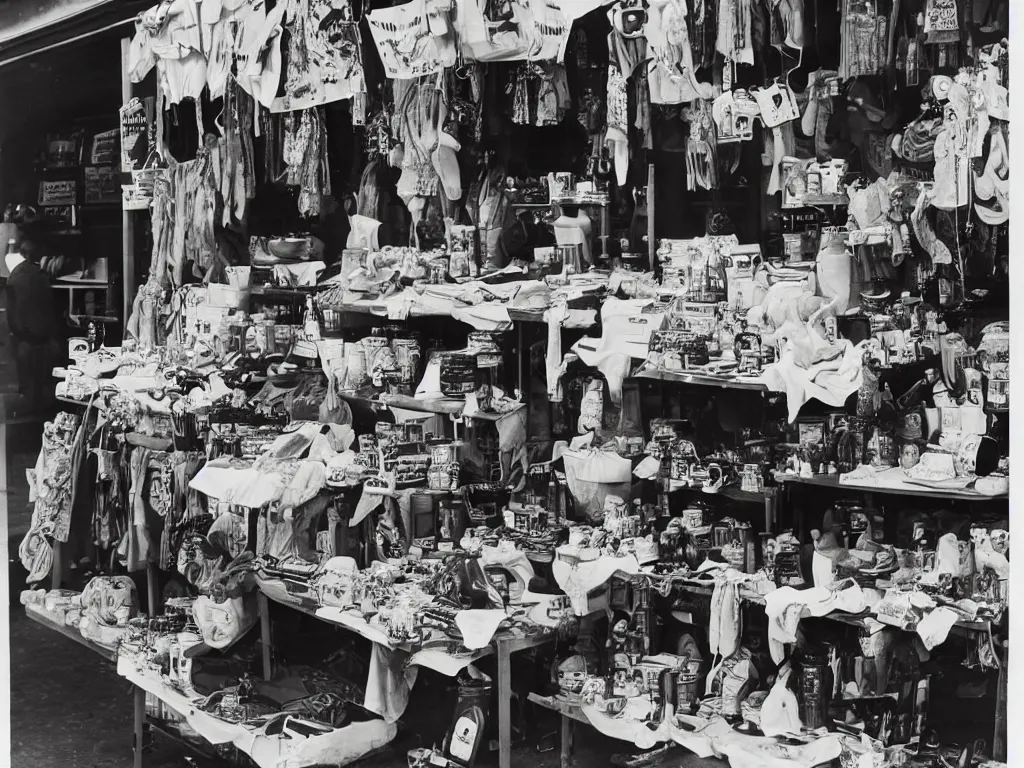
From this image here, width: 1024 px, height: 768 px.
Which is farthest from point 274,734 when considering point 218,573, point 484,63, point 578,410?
point 484,63

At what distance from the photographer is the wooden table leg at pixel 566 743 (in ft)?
11.4

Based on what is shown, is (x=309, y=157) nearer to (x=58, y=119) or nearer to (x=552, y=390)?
(x=58, y=119)

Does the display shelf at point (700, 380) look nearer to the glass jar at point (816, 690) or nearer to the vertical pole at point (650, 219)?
the vertical pole at point (650, 219)

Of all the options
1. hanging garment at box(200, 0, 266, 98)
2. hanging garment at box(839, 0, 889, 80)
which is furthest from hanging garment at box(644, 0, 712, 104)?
hanging garment at box(200, 0, 266, 98)

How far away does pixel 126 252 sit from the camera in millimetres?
4773

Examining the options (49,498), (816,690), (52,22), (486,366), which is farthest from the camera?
(49,498)

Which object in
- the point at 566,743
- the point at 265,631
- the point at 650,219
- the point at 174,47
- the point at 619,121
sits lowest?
the point at 566,743

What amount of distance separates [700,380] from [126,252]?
7.90 feet

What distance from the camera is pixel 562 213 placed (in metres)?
3.58

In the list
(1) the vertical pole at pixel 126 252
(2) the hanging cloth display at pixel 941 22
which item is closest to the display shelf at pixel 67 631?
(1) the vertical pole at pixel 126 252

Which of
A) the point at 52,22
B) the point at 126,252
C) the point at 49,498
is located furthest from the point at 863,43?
the point at 49,498

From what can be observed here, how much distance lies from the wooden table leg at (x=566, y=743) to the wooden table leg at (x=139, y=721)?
174 cm

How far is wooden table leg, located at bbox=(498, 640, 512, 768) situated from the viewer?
3600mm
